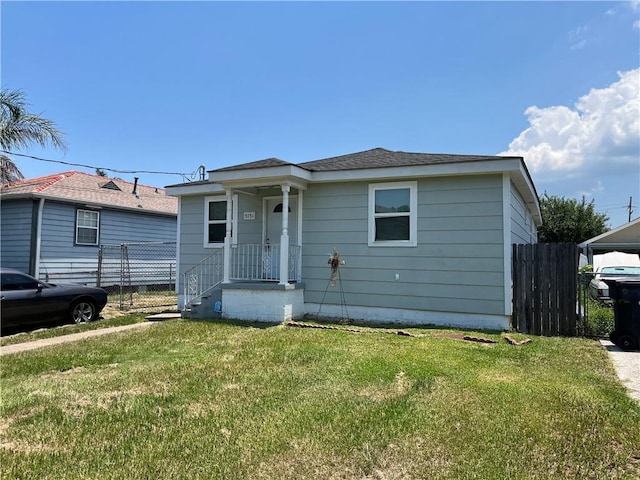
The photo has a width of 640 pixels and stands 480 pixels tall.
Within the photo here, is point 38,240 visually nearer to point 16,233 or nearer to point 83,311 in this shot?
point 16,233

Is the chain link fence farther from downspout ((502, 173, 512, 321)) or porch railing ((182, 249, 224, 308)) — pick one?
downspout ((502, 173, 512, 321))

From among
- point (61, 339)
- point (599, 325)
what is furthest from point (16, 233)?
point (599, 325)

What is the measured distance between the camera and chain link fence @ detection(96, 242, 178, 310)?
14.8 m

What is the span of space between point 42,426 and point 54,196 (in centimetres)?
1257

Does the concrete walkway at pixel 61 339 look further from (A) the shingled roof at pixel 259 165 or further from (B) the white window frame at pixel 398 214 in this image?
(B) the white window frame at pixel 398 214

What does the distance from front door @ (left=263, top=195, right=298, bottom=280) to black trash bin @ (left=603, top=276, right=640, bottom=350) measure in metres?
6.28

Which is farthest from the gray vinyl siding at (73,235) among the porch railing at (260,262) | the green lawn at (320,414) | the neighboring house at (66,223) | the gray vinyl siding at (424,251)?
the gray vinyl siding at (424,251)

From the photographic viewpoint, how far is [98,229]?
15477mm

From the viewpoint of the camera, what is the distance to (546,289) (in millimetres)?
7648

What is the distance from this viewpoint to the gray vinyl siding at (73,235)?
13758 millimetres

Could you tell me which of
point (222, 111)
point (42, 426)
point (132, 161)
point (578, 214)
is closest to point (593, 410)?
point (42, 426)

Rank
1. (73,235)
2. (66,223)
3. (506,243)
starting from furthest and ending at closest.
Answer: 1. (73,235)
2. (66,223)
3. (506,243)

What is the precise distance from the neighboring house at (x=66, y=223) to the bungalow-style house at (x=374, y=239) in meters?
6.44

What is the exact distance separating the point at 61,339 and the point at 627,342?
31.5ft
